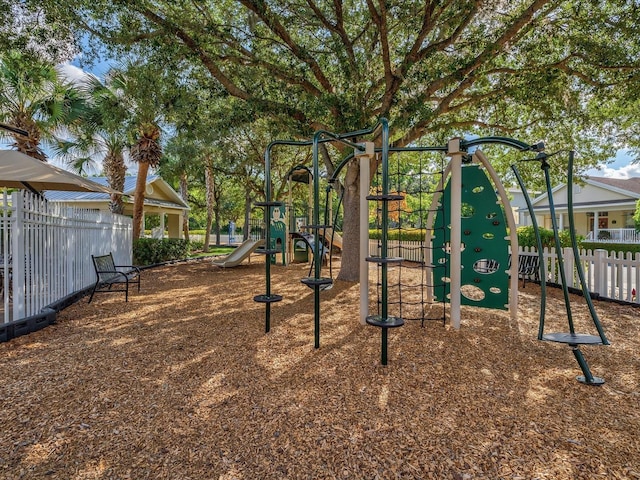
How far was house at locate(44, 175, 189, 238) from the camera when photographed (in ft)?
53.5

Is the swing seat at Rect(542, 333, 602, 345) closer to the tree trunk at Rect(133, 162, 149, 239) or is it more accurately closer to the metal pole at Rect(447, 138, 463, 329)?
the metal pole at Rect(447, 138, 463, 329)

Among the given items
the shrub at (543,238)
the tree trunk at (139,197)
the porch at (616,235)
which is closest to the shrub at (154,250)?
the tree trunk at (139,197)

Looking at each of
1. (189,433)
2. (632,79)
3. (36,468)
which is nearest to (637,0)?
(632,79)

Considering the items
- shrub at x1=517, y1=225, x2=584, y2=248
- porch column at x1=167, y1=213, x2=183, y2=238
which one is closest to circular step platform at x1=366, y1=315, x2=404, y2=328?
shrub at x1=517, y1=225, x2=584, y2=248

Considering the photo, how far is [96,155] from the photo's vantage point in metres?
15.5

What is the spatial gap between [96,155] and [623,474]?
1832 cm

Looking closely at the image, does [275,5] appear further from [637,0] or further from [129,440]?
[129,440]

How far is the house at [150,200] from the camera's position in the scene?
16.3 m

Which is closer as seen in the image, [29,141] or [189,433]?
[189,433]

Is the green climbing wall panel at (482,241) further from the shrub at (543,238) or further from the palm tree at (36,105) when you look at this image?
the palm tree at (36,105)

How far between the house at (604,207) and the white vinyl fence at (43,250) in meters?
23.6

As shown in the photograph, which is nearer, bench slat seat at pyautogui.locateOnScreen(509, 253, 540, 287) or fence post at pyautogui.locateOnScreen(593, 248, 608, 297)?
fence post at pyautogui.locateOnScreen(593, 248, 608, 297)

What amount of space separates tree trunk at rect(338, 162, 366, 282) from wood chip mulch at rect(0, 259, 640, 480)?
3.51m

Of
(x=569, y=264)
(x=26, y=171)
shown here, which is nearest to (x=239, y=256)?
(x=26, y=171)
